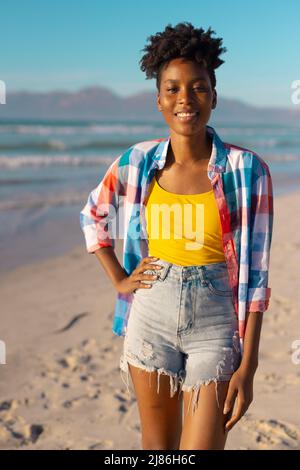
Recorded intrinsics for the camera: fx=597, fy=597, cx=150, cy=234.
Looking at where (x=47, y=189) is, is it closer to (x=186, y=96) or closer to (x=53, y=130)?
(x=186, y=96)

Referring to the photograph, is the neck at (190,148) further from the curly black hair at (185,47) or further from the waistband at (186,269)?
the waistband at (186,269)

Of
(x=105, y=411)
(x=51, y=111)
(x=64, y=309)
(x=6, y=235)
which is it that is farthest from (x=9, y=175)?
(x=51, y=111)

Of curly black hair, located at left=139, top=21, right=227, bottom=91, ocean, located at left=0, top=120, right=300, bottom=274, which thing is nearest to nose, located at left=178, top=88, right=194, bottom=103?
curly black hair, located at left=139, top=21, right=227, bottom=91

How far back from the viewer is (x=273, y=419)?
4.14m

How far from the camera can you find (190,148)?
261 centimetres

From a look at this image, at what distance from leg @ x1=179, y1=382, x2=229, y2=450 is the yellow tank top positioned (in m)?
0.53

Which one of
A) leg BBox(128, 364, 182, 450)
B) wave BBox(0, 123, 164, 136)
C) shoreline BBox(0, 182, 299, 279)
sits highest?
wave BBox(0, 123, 164, 136)

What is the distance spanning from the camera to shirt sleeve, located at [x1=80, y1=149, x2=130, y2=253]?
108 inches

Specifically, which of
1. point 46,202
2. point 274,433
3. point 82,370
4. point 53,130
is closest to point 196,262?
point 274,433

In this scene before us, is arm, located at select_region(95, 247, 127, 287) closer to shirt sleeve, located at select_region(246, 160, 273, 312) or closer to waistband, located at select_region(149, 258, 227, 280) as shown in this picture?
waistband, located at select_region(149, 258, 227, 280)

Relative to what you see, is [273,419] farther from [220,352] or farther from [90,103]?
[90,103]

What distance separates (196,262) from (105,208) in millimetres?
600

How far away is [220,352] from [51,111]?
99.2 meters

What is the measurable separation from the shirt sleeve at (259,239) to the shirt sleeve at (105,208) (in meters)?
0.63
